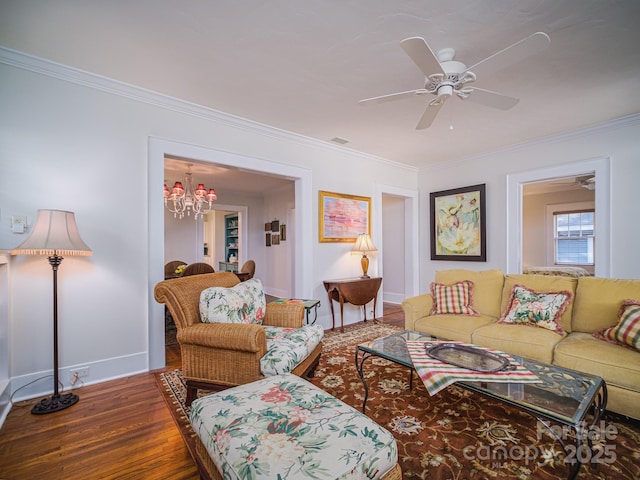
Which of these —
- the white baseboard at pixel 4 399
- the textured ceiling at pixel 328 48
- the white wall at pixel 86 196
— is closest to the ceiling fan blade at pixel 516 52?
the textured ceiling at pixel 328 48

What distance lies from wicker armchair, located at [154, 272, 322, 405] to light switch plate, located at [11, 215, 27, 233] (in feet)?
3.66

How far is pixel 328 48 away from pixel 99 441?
2.74m

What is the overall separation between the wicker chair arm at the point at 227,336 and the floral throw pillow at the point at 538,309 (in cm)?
206

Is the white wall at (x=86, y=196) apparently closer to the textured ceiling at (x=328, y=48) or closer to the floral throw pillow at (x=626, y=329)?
the textured ceiling at (x=328, y=48)

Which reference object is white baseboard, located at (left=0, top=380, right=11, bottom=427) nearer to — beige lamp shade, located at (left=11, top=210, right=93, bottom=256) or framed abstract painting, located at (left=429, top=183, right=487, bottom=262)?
beige lamp shade, located at (left=11, top=210, right=93, bottom=256)

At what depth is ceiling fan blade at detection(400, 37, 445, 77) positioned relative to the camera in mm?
1460

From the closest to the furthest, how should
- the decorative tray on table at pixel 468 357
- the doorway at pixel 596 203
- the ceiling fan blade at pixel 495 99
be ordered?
Result: the decorative tray on table at pixel 468 357 < the ceiling fan blade at pixel 495 99 < the doorway at pixel 596 203

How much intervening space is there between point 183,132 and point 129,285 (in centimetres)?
146

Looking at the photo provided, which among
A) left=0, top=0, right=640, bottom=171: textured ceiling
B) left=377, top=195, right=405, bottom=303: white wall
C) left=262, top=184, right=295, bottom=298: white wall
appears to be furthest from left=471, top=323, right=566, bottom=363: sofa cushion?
left=262, top=184, right=295, bottom=298: white wall

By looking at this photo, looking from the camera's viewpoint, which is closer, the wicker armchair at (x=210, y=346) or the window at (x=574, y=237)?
the wicker armchair at (x=210, y=346)

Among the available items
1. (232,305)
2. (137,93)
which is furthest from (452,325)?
(137,93)

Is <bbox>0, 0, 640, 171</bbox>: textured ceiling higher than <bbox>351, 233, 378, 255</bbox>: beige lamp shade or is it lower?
higher

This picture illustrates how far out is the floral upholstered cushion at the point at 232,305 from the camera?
2.01 meters

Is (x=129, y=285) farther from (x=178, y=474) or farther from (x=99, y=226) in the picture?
(x=178, y=474)
